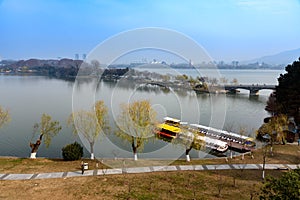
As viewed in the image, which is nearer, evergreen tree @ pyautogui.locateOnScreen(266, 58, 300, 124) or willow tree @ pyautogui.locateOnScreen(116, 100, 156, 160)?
willow tree @ pyautogui.locateOnScreen(116, 100, 156, 160)

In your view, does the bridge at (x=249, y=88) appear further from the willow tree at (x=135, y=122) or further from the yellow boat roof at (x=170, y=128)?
the willow tree at (x=135, y=122)

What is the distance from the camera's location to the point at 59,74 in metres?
58.6

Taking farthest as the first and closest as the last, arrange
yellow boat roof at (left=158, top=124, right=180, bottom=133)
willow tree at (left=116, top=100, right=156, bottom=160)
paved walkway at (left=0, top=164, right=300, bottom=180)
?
yellow boat roof at (left=158, top=124, right=180, bottom=133) < willow tree at (left=116, top=100, right=156, bottom=160) < paved walkway at (left=0, top=164, right=300, bottom=180)

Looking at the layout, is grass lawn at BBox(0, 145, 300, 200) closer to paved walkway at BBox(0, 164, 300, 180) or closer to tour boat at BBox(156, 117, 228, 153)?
paved walkway at BBox(0, 164, 300, 180)

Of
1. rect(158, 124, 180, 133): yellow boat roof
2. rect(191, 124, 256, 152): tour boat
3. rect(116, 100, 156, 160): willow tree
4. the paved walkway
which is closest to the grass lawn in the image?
the paved walkway

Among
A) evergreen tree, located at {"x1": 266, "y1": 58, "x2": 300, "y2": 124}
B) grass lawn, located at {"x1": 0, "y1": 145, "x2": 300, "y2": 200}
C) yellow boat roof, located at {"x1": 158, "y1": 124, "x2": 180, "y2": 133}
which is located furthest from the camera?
yellow boat roof, located at {"x1": 158, "y1": 124, "x2": 180, "y2": 133}

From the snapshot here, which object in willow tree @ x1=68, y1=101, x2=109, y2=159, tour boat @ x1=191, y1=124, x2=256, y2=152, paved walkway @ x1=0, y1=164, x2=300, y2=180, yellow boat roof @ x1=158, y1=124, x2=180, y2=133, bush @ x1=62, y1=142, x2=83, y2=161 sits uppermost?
willow tree @ x1=68, y1=101, x2=109, y2=159

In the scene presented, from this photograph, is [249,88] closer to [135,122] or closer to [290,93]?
[290,93]

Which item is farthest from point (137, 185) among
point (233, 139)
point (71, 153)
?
point (233, 139)

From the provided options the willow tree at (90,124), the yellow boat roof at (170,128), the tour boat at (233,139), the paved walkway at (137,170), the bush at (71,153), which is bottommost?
the tour boat at (233,139)

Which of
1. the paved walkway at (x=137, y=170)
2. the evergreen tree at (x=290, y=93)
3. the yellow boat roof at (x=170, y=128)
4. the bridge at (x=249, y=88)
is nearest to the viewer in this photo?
the paved walkway at (x=137, y=170)

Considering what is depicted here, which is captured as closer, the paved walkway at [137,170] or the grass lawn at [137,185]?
the grass lawn at [137,185]

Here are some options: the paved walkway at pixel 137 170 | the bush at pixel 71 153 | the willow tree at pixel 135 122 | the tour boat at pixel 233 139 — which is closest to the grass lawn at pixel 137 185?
the paved walkway at pixel 137 170

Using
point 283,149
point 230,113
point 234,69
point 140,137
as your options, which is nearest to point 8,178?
point 140,137
